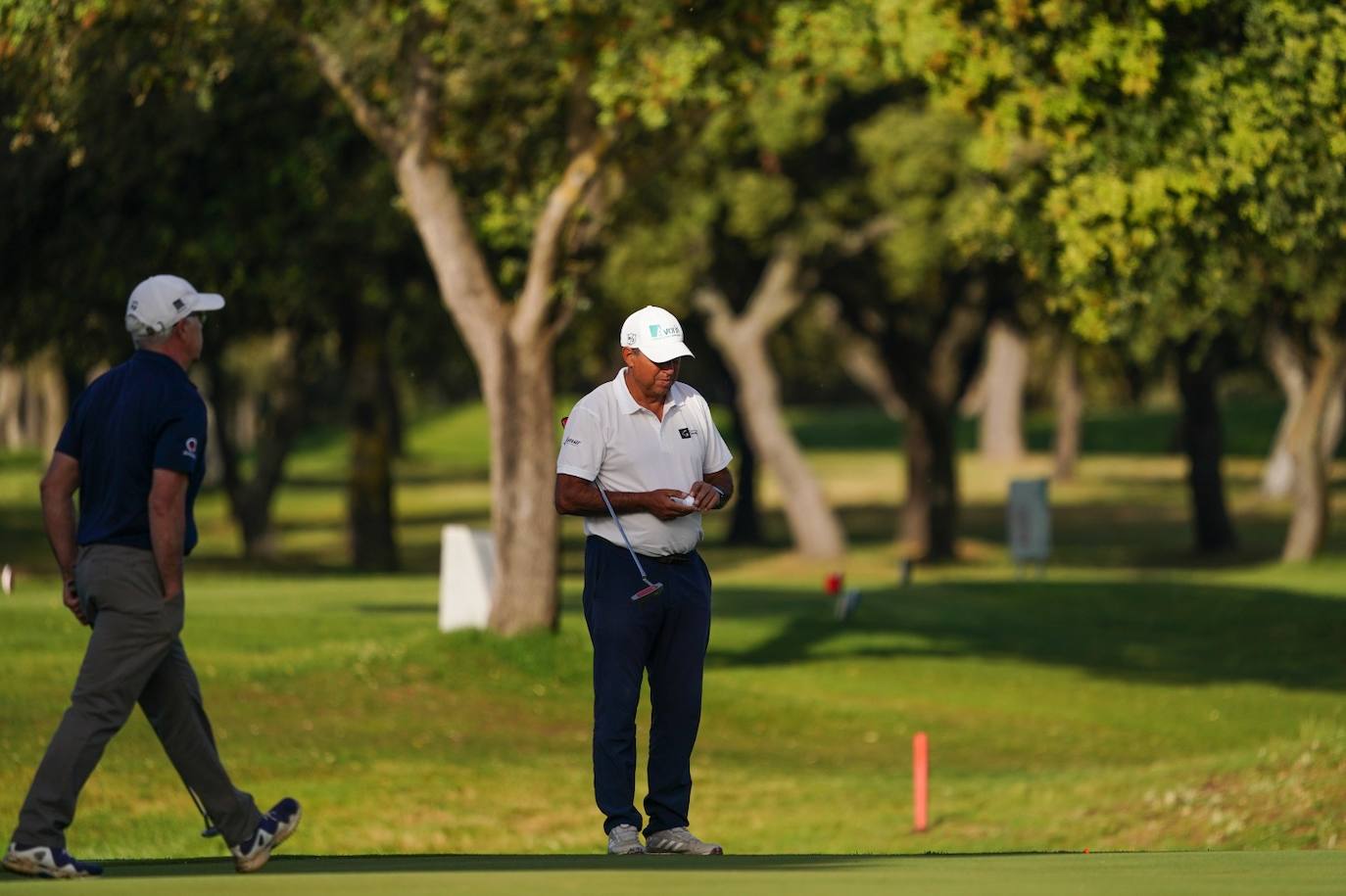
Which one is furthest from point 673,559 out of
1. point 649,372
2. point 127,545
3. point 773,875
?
point 127,545

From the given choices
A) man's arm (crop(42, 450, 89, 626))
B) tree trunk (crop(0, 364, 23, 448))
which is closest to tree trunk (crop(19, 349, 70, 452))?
tree trunk (crop(0, 364, 23, 448))

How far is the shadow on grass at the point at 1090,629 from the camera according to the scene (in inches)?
945

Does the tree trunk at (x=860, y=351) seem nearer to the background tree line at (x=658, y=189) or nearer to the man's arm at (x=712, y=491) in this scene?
the background tree line at (x=658, y=189)

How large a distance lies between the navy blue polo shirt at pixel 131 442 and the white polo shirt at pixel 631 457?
1.48 meters

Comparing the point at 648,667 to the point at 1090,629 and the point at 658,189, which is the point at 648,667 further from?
the point at 658,189

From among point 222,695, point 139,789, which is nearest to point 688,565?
point 139,789

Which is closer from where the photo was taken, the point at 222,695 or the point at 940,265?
the point at 222,695

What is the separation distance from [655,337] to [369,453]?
28369 mm

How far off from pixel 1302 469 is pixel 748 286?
32.1ft

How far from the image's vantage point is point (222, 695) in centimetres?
1920

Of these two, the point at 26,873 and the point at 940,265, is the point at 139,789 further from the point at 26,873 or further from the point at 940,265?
the point at 940,265

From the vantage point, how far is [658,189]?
35625 millimetres

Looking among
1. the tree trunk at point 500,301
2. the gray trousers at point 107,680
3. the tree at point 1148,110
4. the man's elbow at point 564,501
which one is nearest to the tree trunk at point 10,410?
the tree trunk at point 500,301

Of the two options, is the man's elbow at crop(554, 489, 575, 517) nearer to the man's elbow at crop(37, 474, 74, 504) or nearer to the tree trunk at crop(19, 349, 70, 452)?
the man's elbow at crop(37, 474, 74, 504)
